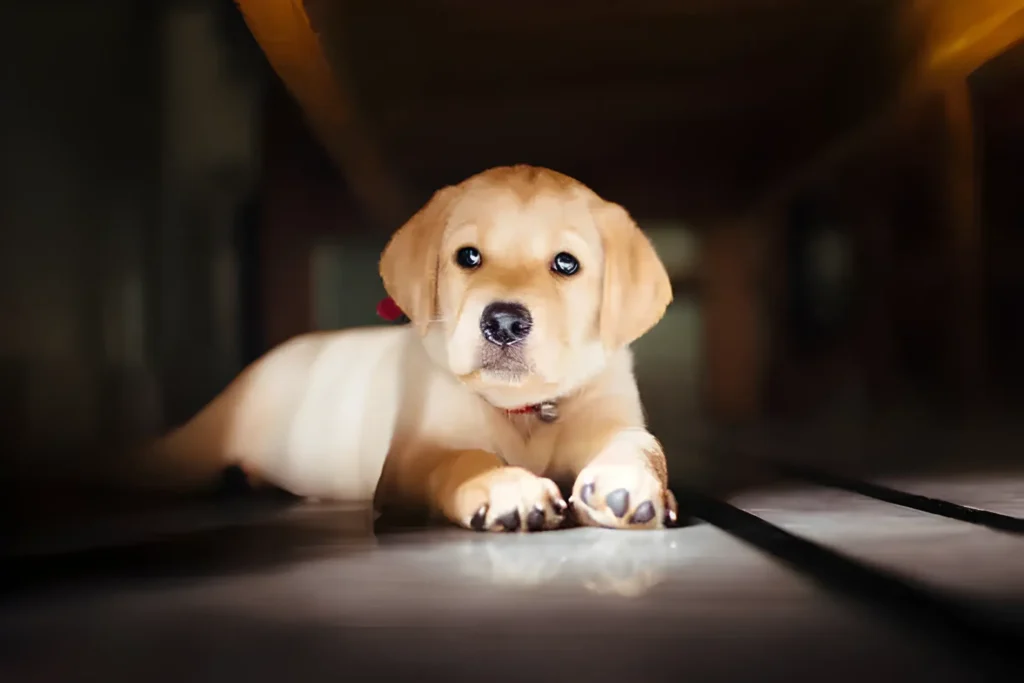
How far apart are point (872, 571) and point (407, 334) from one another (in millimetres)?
669

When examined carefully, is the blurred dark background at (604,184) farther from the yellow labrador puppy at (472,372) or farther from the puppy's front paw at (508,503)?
the puppy's front paw at (508,503)

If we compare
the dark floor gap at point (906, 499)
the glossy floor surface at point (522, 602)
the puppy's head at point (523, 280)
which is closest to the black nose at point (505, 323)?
the puppy's head at point (523, 280)

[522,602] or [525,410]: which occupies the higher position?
[525,410]

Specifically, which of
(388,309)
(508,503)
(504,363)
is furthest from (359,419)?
(508,503)

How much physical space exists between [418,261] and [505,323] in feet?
0.60

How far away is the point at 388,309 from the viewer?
1176mm

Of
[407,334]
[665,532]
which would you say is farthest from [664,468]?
[407,334]

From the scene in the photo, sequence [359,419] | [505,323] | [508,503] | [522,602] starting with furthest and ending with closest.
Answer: [359,419] < [505,323] < [508,503] < [522,602]

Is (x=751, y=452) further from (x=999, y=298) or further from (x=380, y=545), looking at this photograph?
(x=380, y=545)

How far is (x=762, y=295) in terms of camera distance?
1195 mm

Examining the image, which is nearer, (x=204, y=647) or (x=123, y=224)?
(x=204, y=647)

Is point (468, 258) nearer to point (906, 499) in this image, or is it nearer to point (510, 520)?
point (510, 520)

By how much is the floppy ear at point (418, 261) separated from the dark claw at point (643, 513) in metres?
0.37

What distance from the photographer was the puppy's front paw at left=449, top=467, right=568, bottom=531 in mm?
871
